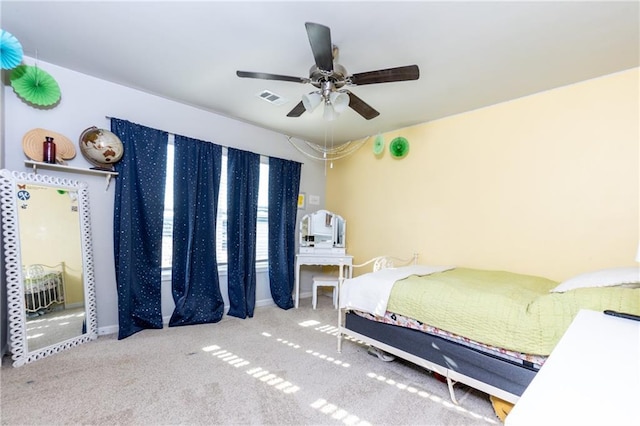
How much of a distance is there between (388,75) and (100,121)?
2738 millimetres

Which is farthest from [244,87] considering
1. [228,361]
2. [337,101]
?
[228,361]

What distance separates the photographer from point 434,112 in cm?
324

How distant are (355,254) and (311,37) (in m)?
3.28

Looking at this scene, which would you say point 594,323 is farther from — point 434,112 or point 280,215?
A: point 280,215

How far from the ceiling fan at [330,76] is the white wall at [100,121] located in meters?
1.64

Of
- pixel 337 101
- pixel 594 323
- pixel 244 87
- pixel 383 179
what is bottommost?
pixel 594 323

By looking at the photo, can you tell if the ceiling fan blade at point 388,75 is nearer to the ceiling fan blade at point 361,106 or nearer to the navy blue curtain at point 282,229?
the ceiling fan blade at point 361,106

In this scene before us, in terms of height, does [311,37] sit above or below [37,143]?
above

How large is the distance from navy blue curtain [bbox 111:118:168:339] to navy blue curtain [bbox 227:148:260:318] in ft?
2.57

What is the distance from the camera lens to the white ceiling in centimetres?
175

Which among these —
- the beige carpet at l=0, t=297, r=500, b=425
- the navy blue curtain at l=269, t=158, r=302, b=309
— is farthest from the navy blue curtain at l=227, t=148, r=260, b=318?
the beige carpet at l=0, t=297, r=500, b=425

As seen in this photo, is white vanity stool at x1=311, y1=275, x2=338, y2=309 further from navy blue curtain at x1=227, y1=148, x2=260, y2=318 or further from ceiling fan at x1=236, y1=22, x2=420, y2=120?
ceiling fan at x1=236, y1=22, x2=420, y2=120

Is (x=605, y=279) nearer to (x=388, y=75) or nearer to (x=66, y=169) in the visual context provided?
(x=388, y=75)

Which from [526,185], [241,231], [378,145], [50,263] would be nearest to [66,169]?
[50,263]
